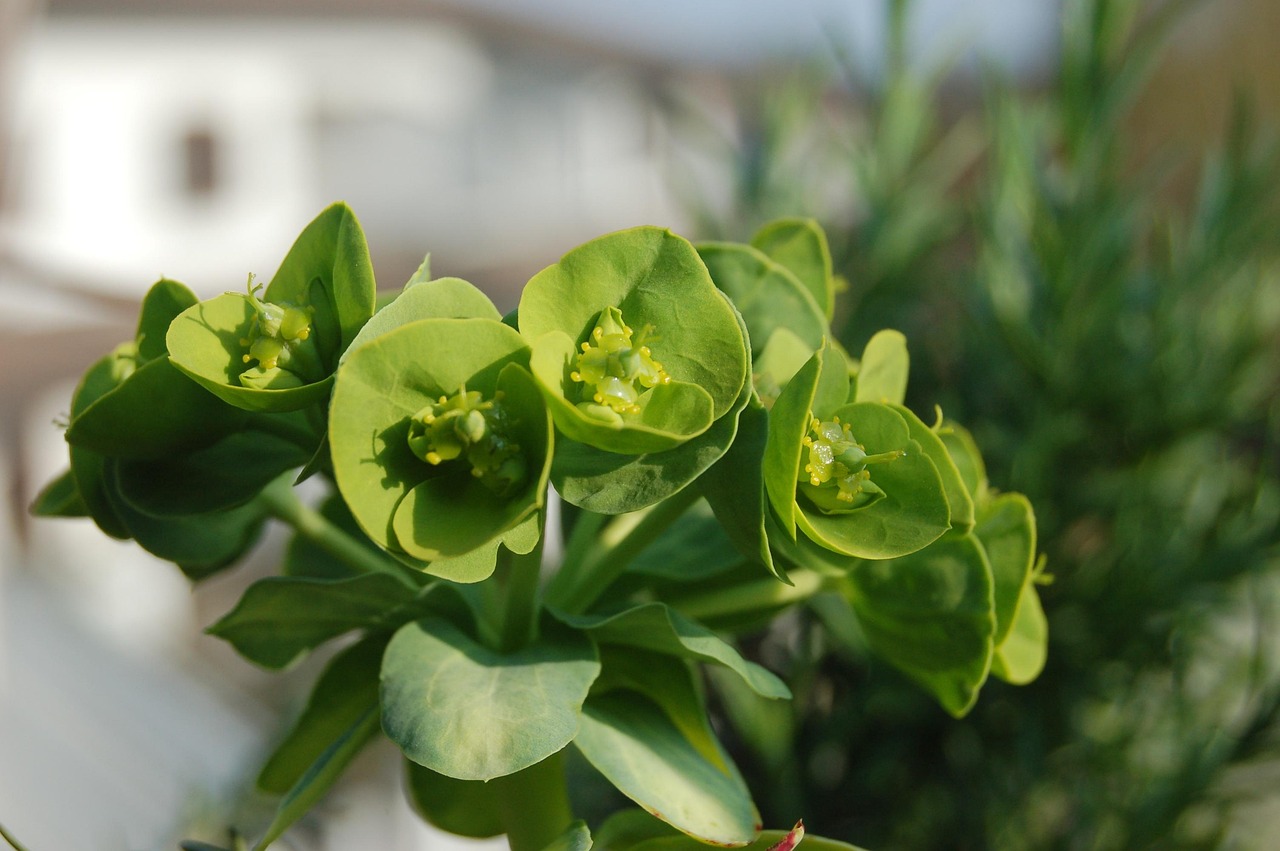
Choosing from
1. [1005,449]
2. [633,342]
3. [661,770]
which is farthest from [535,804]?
[1005,449]

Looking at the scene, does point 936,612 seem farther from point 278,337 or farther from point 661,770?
point 278,337

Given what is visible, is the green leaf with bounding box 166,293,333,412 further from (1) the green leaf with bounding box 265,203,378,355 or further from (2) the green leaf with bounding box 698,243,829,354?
(2) the green leaf with bounding box 698,243,829,354

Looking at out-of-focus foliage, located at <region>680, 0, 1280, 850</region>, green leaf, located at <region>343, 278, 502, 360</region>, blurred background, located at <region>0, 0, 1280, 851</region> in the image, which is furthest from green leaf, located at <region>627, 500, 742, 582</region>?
out-of-focus foliage, located at <region>680, 0, 1280, 850</region>

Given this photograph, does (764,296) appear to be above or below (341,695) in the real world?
above

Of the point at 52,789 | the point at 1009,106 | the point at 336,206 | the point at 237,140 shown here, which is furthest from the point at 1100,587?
the point at 237,140

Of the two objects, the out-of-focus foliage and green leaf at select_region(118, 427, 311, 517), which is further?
the out-of-focus foliage

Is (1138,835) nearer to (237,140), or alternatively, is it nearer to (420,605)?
(420,605)

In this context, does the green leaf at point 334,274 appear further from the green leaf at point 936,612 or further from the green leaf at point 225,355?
the green leaf at point 936,612
